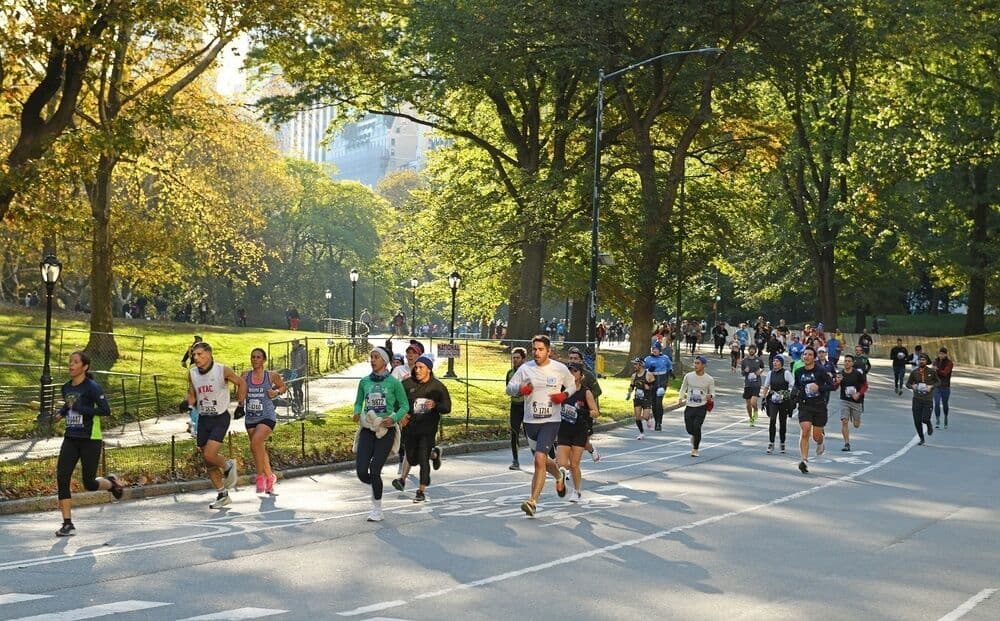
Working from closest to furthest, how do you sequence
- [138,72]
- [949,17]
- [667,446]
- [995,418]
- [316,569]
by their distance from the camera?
[316,569]
[667,446]
[995,418]
[138,72]
[949,17]

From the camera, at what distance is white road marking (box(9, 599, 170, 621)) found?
29.8ft

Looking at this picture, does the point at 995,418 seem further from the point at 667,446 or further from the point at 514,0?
the point at 514,0

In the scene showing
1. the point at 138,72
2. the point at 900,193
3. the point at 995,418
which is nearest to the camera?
the point at 995,418

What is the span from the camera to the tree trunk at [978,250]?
61.0 meters

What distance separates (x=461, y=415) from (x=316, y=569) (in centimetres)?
1902

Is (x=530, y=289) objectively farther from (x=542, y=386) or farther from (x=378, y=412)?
(x=378, y=412)

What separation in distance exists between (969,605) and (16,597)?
6.73 metres

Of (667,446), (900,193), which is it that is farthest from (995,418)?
(900,193)

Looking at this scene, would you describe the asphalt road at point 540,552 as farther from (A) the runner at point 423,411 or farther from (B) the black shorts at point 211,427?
(B) the black shorts at point 211,427

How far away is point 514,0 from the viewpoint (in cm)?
4150

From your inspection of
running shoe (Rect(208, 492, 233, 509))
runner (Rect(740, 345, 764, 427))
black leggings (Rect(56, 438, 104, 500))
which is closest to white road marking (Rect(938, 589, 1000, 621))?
black leggings (Rect(56, 438, 104, 500))

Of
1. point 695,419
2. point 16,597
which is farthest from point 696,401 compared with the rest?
point 16,597

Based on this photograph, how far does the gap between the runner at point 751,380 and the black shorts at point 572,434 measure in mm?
14457

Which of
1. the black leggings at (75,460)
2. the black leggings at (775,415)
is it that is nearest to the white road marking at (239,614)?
the black leggings at (75,460)
